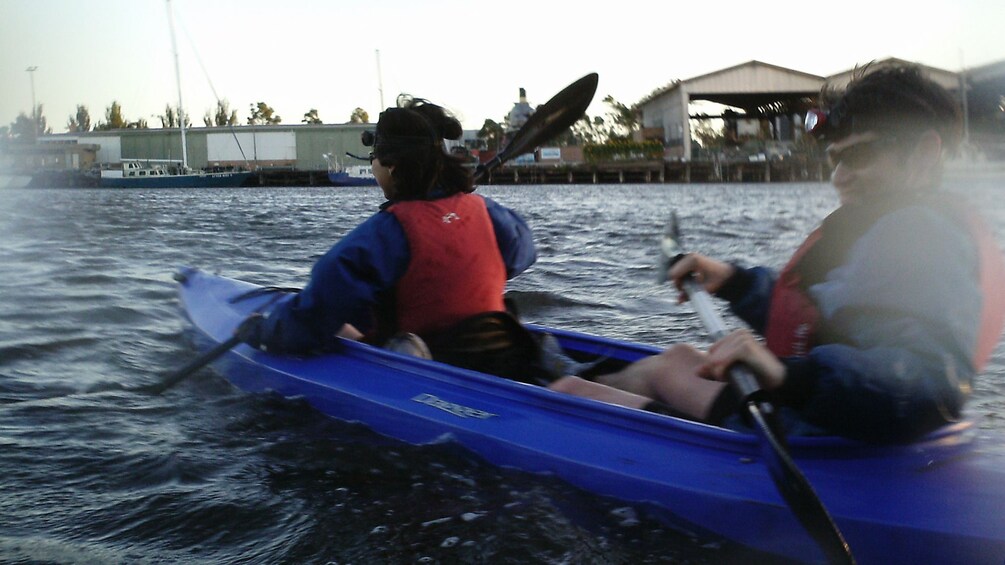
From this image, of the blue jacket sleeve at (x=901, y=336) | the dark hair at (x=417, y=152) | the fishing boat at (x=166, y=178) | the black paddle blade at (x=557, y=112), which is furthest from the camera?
the fishing boat at (x=166, y=178)

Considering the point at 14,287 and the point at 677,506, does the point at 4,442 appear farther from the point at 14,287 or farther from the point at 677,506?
the point at 14,287

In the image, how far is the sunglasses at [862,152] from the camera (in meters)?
2.02

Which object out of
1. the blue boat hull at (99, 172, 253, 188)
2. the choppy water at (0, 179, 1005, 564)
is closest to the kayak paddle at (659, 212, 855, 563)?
the choppy water at (0, 179, 1005, 564)

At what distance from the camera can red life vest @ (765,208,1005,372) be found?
188 cm

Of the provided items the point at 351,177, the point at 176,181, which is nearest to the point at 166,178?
the point at 176,181

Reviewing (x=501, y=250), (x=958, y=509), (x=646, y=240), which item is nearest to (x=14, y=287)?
(x=501, y=250)

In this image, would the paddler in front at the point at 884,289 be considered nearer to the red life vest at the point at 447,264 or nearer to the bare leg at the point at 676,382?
the bare leg at the point at 676,382

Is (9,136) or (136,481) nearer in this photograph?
(136,481)

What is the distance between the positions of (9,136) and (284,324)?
225 feet

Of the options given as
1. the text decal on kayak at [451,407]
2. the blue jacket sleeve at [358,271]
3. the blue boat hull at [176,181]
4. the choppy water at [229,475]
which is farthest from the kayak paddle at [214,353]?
the blue boat hull at [176,181]

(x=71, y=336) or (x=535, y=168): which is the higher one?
(x=535, y=168)

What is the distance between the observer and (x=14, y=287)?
25.4 feet

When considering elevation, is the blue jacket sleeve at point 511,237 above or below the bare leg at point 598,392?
above

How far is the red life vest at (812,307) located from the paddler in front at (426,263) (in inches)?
43.4
